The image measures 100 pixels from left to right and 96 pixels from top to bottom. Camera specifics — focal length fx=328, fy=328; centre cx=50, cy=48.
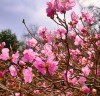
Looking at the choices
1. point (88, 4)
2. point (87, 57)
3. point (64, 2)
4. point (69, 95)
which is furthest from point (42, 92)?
point (88, 4)

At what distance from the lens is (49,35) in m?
4.09

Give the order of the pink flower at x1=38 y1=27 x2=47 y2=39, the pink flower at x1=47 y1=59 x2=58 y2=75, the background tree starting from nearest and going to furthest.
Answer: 1. the pink flower at x1=47 y1=59 x2=58 y2=75
2. the pink flower at x1=38 y1=27 x2=47 y2=39
3. the background tree

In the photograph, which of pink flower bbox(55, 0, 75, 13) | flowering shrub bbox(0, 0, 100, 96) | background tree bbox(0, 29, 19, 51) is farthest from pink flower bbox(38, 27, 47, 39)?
background tree bbox(0, 29, 19, 51)

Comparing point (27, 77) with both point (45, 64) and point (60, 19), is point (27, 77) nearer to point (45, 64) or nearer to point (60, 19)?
point (45, 64)

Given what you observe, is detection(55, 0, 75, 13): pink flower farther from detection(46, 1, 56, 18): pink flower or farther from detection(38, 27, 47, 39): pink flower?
detection(38, 27, 47, 39): pink flower

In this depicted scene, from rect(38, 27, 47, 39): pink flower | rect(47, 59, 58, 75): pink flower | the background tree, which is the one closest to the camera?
rect(47, 59, 58, 75): pink flower

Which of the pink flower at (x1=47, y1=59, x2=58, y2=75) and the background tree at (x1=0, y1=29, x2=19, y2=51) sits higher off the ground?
the background tree at (x1=0, y1=29, x2=19, y2=51)

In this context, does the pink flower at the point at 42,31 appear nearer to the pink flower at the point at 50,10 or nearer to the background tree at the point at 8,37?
the pink flower at the point at 50,10

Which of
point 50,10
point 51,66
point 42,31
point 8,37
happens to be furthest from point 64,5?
point 8,37

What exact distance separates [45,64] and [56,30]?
6.29 ft

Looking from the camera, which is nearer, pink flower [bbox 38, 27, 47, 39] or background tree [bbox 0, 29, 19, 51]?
pink flower [bbox 38, 27, 47, 39]

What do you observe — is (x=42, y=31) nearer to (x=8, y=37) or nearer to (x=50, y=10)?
(x=50, y=10)

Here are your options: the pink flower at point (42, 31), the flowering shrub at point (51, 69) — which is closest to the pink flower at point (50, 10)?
the flowering shrub at point (51, 69)

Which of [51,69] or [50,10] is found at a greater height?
[50,10]
